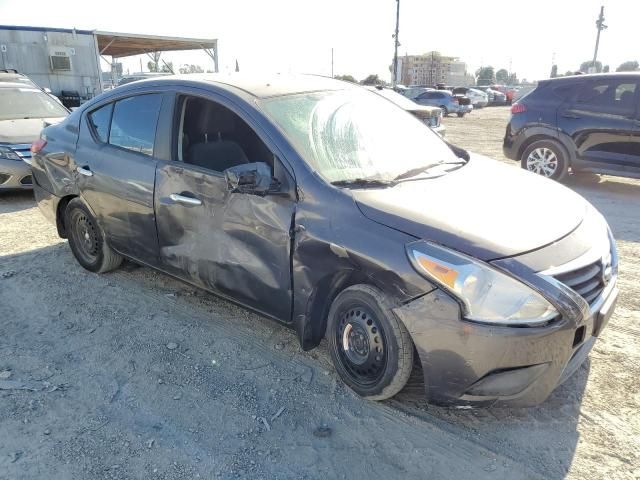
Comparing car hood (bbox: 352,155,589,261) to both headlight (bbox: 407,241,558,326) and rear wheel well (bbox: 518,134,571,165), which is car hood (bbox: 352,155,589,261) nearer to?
headlight (bbox: 407,241,558,326)

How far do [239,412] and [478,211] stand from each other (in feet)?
5.41

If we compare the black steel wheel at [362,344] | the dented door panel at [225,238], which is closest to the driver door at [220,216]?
the dented door panel at [225,238]

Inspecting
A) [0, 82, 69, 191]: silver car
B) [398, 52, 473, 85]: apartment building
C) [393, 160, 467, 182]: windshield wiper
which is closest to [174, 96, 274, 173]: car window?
[393, 160, 467, 182]: windshield wiper

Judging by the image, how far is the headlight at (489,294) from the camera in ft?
7.47

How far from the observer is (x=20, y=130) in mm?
7559

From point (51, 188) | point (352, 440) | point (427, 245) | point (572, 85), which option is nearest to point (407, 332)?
point (427, 245)

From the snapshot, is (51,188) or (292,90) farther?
(51,188)

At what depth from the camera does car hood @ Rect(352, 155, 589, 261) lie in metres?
2.43

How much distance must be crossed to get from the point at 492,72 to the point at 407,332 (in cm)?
11304

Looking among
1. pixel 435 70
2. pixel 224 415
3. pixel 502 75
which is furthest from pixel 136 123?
pixel 502 75

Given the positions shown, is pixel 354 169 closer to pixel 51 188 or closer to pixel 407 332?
pixel 407 332

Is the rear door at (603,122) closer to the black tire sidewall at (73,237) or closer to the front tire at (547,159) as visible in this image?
→ the front tire at (547,159)

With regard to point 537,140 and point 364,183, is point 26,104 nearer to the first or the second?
point 364,183

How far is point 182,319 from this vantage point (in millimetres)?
3828
